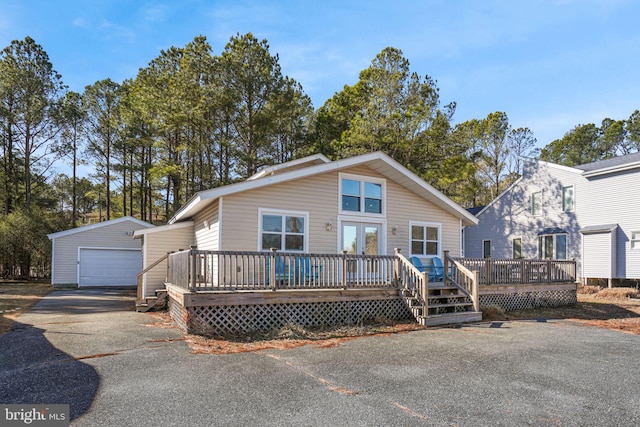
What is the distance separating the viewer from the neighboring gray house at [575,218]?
17.5 m

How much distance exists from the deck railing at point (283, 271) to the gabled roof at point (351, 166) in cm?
173

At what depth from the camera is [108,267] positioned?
20.9 m

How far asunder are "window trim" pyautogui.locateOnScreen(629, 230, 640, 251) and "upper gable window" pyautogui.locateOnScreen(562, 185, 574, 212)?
3.18m

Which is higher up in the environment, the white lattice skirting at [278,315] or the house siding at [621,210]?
the house siding at [621,210]

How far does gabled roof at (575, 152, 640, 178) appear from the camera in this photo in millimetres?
17172

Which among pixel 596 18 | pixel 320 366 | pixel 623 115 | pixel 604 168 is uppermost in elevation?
pixel 623 115

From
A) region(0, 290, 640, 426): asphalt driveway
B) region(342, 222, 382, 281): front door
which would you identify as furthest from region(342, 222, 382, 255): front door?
region(0, 290, 640, 426): asphalt driveway

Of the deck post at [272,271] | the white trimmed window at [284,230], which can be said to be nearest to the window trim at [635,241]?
the white trimmed window at [284,230]

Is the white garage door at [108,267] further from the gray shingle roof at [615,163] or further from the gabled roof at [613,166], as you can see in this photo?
the gray shingle roof at [615,163]

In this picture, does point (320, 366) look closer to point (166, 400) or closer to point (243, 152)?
point (166, 400)

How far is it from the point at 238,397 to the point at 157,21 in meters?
11.3

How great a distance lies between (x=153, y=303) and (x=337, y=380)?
828 cm

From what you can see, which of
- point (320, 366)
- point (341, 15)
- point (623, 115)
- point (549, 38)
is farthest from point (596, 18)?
point (623, 115)

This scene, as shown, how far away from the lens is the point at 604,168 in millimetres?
18172
